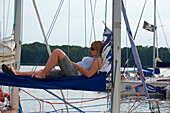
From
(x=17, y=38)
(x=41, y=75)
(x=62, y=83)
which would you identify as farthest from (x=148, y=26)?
(x=62, y=83)

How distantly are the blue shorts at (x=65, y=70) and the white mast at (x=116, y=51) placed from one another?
70 centimetres

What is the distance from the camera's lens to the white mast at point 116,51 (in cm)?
437

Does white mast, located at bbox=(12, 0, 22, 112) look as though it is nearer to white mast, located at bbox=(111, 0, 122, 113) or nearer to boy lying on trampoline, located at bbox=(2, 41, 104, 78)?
boy lying on trampoline, located at bbox=(2, 41, 104, 78)

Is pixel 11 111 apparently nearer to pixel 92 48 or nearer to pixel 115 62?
pixel 92 48

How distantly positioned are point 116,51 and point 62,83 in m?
0.83

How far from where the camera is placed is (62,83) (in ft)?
15.0

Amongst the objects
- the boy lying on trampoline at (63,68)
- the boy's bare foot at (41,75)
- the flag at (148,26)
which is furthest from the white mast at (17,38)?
the flag at (148,26)

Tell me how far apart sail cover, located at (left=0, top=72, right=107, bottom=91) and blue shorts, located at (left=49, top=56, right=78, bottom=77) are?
0.23 m

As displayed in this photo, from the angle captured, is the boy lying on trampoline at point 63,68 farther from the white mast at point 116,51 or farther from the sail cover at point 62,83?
the white mast at point 116,51

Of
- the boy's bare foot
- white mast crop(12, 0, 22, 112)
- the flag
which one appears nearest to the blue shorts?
the boy's bare foot

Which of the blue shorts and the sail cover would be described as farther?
the blue shorts

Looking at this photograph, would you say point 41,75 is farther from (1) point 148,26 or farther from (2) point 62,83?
(1) point 148,26

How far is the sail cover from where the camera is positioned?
454 cm

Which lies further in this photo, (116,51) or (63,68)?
(63,68)
